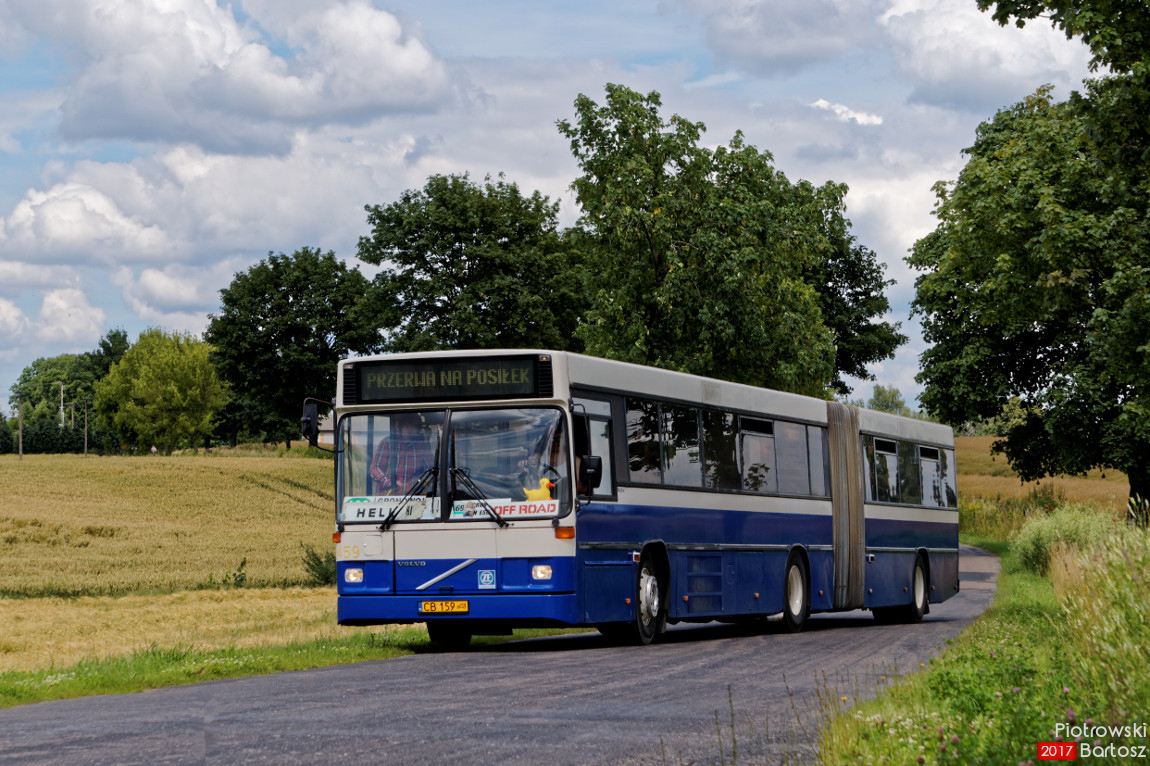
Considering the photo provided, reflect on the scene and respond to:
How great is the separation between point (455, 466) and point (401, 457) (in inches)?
26.1

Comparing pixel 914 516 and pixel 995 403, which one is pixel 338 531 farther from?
pixel 995 403

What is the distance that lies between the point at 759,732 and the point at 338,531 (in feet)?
25.4

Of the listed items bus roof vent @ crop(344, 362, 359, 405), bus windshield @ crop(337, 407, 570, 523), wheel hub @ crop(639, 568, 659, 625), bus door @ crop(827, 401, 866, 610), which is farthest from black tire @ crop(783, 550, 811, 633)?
bus roof vent @ crop(344, 362, 359, 405)

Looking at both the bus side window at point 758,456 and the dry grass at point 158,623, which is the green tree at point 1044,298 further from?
the dry grass at point 158,623

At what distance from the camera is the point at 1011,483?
78.6 m

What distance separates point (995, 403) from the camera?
4794cm

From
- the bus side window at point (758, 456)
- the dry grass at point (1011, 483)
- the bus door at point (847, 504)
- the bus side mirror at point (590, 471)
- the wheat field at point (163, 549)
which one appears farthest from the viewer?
the dry grass at point (1011, 483)

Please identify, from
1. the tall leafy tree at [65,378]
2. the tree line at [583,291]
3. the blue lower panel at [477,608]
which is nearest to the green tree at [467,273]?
the tree line at [583,291]

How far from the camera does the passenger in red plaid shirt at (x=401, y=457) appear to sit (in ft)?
49.5

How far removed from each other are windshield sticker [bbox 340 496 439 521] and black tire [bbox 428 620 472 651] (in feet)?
4.71

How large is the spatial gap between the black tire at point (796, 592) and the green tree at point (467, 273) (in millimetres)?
Answer: 33804

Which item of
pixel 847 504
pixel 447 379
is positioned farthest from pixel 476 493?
pixel 847 504

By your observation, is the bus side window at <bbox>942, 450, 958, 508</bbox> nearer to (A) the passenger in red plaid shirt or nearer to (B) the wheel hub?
(B) the wheel hub

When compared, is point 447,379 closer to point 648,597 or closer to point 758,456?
point 648,597
